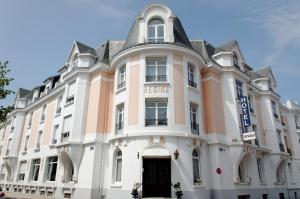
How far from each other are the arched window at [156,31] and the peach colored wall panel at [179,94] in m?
2.73

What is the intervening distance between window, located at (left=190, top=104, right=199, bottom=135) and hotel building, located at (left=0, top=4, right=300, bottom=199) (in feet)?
0.25

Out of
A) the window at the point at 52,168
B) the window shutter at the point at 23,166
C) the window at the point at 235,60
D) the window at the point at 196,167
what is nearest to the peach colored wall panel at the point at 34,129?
the window shutter at the point at 23,166

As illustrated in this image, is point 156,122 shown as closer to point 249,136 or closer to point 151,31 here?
point 249,136

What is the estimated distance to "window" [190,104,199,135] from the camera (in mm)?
16453

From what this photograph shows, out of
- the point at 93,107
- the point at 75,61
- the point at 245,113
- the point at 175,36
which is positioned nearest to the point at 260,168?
the point at 245,113

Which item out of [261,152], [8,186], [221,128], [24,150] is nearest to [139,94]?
[221,128]

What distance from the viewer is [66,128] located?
787 inches

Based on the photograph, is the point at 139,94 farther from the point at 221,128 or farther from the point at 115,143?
the point at 221,128

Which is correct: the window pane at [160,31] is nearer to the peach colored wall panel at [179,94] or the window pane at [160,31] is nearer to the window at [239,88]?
the peach colored wall panel at [179,94]

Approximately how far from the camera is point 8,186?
2739 centimetres

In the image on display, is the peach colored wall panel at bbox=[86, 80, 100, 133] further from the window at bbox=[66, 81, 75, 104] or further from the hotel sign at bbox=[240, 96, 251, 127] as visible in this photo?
the hotel sign at bbox=[240, 96, 251, 127]

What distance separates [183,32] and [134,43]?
→ 4.74m

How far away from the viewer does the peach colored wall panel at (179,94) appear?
51.3 feet

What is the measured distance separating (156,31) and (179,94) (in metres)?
5.47
